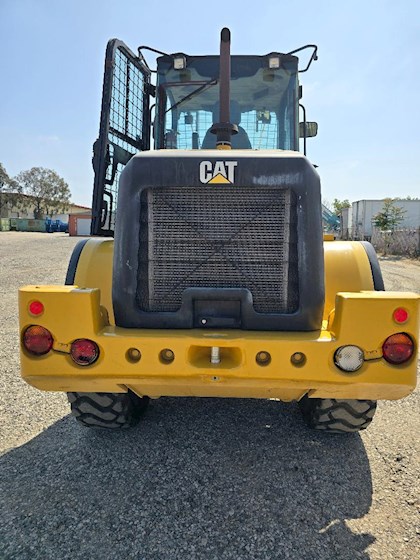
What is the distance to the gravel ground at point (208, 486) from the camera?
2168 millimetres

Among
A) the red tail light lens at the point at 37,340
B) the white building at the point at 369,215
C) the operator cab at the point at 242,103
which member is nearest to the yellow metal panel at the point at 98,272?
the red tail light lens at the point at 37,340

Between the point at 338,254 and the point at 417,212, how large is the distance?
34.7 m

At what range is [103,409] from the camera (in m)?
3.04

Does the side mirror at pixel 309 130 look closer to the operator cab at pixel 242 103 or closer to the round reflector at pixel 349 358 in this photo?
the operator cab at pixel 242 103

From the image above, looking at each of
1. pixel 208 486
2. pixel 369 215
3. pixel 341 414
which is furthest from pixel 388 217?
pixel 208 486

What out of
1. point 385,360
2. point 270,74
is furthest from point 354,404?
point 270,74

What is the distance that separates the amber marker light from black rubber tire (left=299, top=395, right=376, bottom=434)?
1660 mm

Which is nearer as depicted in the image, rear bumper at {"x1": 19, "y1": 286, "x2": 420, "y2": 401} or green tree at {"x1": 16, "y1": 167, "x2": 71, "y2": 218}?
rear bumper at {"x1": 19, "y1": 286, "x2": 420, "y2": 401}

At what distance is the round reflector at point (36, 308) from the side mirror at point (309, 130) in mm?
2745

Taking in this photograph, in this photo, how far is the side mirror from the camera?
4.09 meters

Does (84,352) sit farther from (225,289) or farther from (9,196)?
(9,196)

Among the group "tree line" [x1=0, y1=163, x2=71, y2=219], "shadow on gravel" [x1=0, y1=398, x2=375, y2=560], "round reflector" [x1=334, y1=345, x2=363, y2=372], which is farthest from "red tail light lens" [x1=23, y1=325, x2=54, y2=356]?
"tree line" [x1=0, y1=163, x2=71, y2=219]

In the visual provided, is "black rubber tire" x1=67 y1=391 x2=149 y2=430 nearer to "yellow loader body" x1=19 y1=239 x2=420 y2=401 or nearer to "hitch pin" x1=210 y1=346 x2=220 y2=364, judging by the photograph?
"yellow loader body" x1=19 y1=239 x2=420 y2=401

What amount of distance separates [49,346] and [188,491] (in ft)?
3.66
